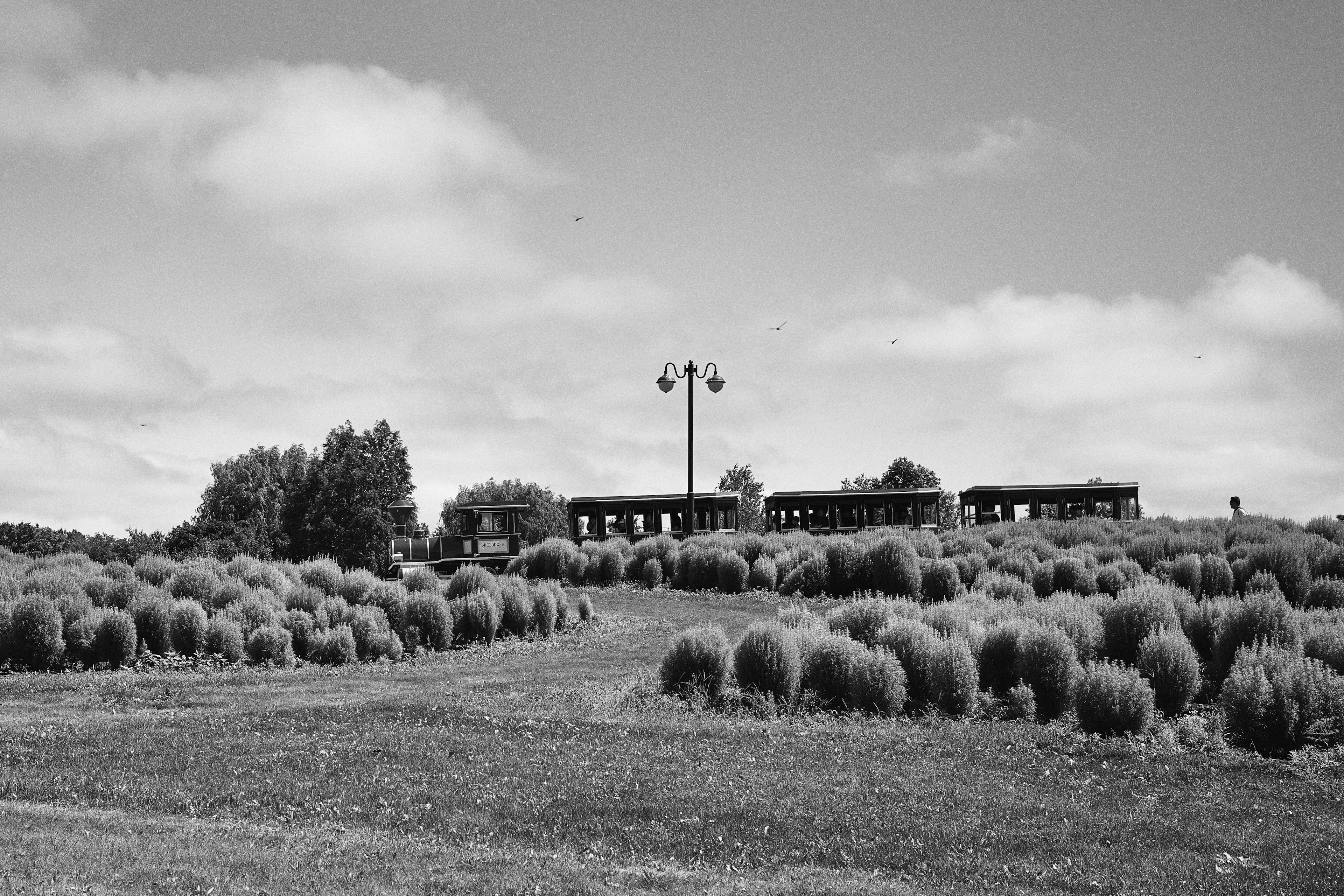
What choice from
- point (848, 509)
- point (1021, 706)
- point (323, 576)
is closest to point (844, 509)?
point (848, 509)

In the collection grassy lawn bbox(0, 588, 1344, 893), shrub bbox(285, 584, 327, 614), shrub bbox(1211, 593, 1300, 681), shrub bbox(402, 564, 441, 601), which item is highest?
shrub bbox(402, 564, 441, 601)

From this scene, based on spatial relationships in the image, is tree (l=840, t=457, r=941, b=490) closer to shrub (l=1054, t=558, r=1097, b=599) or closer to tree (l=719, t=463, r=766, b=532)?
tree (l=719, t=463, r=766, b=532)

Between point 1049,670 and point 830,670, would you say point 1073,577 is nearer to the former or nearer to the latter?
point 1049,670

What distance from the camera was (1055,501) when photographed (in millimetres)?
45750

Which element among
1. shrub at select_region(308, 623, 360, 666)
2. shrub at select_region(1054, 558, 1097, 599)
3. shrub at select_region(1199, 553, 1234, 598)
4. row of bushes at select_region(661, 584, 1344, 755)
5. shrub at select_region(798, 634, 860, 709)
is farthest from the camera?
shrub at select_region(1054, 558, 1097, 599)

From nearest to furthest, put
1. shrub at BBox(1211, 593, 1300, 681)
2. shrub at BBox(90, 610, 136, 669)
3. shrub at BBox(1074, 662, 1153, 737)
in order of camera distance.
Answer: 1. shrub at BBox(1074, 662, 1153, 737)
2. shrub at BBox(1211, 593, 1300, 681)
3. shrub at BBox(90, 610, 136, 669)

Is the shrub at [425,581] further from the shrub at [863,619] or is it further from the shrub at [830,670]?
the shrub at [830,670]

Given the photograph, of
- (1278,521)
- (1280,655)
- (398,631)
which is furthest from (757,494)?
(1280,655)

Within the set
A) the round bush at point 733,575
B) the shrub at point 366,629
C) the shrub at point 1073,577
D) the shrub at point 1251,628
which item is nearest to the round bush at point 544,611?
the shrub at point 366,629

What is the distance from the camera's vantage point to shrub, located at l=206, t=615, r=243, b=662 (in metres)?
19.6

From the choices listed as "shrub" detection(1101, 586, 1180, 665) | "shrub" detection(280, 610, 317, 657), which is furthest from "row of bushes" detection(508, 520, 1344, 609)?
"shrub" detection(280, 610, 317, 657)

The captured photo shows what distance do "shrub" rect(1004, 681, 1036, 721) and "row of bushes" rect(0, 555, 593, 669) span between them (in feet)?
34.5

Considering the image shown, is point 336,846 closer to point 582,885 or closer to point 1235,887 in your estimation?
point 582,885

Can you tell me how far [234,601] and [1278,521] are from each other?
29.1 meters
